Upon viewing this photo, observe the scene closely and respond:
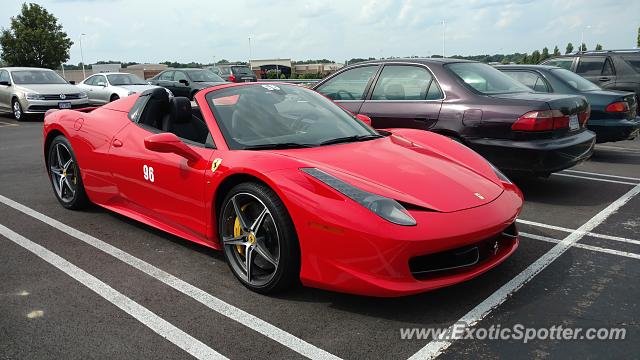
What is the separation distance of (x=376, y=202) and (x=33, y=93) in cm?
1451

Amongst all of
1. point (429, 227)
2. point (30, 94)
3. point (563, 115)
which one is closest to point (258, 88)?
point (429, 227)

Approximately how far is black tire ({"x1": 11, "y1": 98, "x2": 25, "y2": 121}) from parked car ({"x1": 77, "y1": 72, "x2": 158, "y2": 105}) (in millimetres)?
2189

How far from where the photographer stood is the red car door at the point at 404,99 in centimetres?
562

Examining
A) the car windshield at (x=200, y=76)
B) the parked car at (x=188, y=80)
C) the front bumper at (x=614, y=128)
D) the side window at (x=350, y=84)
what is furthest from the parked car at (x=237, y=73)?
the front bumper at (x=614, y=128)

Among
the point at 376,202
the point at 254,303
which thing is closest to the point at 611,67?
the point at 376,202

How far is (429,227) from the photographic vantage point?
8.89ft

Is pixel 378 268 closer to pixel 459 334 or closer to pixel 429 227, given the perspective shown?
pixel 429 227

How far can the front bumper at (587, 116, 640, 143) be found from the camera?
7465 mm

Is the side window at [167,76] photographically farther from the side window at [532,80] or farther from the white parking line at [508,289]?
the white parking line at [508,289]

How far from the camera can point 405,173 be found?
322 cm

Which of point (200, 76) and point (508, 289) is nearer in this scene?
point (508, 289)

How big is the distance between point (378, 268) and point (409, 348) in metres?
0.41

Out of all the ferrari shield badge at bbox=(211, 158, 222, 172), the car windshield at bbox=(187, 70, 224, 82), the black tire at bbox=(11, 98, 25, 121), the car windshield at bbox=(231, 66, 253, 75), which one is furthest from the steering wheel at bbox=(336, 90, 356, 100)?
the car windshield at bbox=(231, 66, 253, 75)

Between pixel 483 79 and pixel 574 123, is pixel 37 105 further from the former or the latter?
pixel 574 123
